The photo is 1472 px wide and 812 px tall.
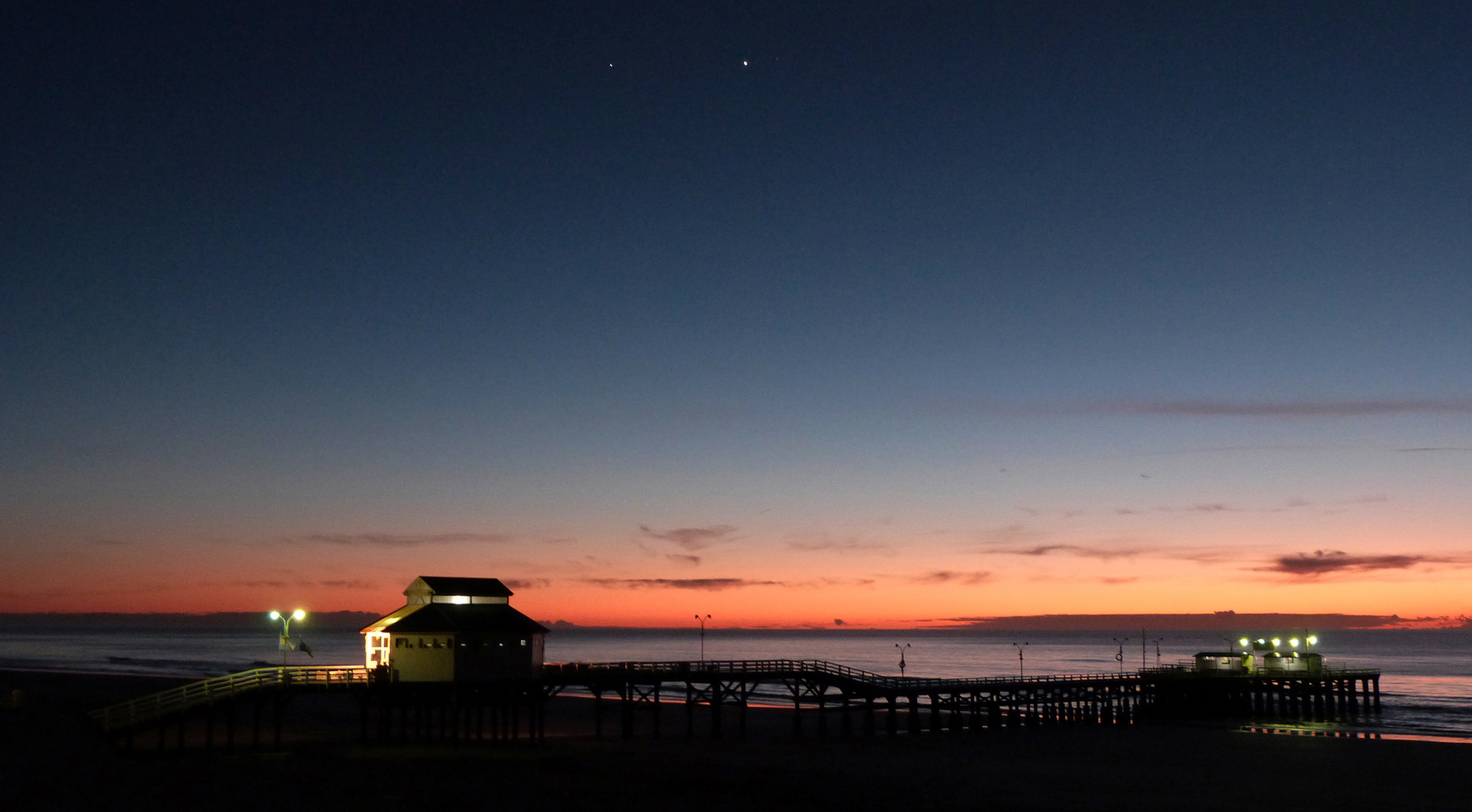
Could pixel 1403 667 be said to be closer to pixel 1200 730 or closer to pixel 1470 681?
pixel 1470 681

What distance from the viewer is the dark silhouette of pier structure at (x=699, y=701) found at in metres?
50.7

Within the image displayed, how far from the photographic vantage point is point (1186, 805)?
42.8m

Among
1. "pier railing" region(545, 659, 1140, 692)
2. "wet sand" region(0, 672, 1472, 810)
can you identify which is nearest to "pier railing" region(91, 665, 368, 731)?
"wet sand" region(0, 672, 1472, 810)

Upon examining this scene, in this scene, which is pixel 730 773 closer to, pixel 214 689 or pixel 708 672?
pixel 708 672

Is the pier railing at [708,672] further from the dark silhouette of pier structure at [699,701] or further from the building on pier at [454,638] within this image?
the building on pier at [454,638]

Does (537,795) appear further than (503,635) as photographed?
No

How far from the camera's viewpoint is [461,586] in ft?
192

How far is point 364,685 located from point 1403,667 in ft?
650

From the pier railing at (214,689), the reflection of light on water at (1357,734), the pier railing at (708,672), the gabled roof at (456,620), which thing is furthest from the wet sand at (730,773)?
the gabled roof at (456,620)

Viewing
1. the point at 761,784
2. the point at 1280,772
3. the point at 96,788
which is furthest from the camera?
the point at 1280,772

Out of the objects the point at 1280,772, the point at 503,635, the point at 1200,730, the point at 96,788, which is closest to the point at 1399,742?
the point at 1200,730

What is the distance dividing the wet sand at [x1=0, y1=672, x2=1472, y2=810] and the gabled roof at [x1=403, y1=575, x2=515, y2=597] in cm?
756

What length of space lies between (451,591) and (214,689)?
1204 centimetres

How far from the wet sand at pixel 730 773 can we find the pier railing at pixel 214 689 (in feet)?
6.03
